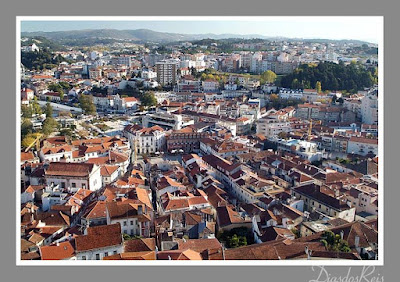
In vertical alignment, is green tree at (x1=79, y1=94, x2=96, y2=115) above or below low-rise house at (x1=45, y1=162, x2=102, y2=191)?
above

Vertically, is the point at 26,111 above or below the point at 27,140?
above

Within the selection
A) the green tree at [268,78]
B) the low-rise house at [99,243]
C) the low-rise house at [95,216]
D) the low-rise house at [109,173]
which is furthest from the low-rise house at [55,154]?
the green tree at [268,78]

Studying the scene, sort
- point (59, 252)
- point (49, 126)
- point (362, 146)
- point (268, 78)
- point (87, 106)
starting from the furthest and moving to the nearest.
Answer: point (268, 78), point (87, 106), point (49, 126), point (362, 146), point (59, 252)

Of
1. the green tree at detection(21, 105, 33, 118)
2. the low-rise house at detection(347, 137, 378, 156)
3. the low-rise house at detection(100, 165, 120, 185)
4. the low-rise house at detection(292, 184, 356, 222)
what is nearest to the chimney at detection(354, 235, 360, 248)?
the low-rise house at detection(292, 184, 356, 222)

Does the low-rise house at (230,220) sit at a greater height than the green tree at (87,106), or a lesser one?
lesser

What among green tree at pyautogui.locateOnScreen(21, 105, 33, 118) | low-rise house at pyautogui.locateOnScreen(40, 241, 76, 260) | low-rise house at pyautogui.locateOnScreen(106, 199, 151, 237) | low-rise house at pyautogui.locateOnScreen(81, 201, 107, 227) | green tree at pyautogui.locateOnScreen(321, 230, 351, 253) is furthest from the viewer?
green tree at pyautogui.locateOnScreen(21, 105, 33, 118)

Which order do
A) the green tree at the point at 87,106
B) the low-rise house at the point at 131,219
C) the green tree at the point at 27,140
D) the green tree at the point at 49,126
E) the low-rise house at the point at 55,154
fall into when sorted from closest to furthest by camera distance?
the low-rise house at the point at 131,219 < the low-rise house at the point at 55,154 < the green tree at the point at 27,140 < the green tree at the point at 49,126 < the green tree at the point at 87,106

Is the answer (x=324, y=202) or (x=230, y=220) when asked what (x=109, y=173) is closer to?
(x=230, y=220)

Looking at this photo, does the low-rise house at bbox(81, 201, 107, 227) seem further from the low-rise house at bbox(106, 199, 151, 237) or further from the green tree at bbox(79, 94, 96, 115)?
the green tree at bbox(79, 94, 96, 115)

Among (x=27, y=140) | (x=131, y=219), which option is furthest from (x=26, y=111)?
(x=131, y=219)

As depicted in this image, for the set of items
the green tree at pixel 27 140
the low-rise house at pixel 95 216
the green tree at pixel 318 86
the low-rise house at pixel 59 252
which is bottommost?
the low-rise house at pixel 59 252

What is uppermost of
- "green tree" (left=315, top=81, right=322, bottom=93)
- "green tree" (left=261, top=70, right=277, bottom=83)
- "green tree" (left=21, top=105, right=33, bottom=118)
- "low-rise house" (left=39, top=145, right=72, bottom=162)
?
"green tree" (left=261, top=70, right=277, bottom=83)

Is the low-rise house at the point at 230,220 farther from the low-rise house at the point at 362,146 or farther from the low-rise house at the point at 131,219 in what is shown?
the low-rise house at the point at 362,146

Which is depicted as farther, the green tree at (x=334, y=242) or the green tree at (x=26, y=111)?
the green tree at (x=26, y=111)
